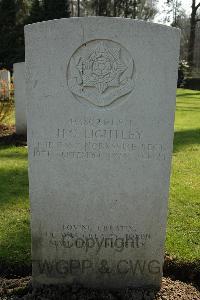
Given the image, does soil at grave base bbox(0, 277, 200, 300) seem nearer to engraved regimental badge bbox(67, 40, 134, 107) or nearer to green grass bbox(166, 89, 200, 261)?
green grass bbox(166, 89, 200, 261)

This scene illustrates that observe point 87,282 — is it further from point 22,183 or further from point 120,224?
point 22,183

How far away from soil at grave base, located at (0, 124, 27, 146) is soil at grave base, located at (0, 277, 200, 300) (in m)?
5.81

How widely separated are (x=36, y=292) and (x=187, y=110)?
1280 centimetres

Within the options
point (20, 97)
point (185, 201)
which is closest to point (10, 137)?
point (20, 97)

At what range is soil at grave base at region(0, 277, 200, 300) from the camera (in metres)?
3.07

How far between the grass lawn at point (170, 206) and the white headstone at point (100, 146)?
0.72m

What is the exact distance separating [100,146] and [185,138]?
6.89 meters

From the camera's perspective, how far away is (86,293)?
313 cm

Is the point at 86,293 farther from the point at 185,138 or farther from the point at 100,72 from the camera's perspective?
the point at 185,138

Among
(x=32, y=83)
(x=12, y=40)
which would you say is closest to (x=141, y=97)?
(x=32, y=83)

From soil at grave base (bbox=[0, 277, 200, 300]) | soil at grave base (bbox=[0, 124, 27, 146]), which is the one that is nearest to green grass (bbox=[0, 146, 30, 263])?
soil at grave base (bbox=[0, 277, 200, 300])

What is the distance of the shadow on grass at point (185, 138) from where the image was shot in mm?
8723

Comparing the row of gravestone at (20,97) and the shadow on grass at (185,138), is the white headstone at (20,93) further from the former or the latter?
the shadow on grass at (185,138)

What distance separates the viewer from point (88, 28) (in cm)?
268
